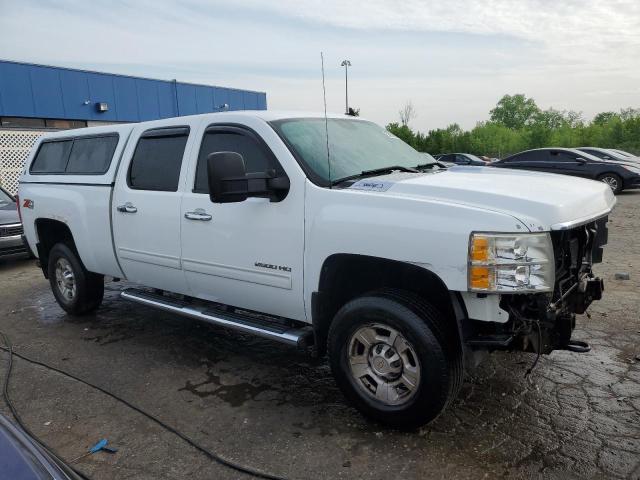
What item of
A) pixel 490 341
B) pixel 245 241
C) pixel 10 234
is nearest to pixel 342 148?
pixel 245 241

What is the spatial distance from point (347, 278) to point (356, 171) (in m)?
0.76

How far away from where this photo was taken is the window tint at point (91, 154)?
5058mm

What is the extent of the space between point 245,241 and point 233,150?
2.44 ft

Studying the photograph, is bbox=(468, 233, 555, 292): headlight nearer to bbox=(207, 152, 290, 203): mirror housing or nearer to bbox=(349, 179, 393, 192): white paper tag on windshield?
bbox=(349, 179, 393, 192): white paper tag on windshield

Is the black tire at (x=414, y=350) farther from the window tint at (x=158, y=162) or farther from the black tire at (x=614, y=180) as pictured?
the black tire at (x=614, y=180)

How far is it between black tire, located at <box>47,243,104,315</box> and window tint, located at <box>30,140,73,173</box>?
2.81ft

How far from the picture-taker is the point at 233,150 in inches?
156

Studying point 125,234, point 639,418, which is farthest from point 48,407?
point 639,418

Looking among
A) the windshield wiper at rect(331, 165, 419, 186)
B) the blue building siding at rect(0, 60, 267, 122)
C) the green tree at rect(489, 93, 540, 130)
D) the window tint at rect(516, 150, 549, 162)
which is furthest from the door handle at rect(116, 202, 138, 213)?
the green tree at rect(489, 93, 540, 130)

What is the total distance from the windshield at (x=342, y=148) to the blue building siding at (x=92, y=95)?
2139cm

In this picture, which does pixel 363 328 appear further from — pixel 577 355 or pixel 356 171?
pixel 577 355

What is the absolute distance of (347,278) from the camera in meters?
3.44

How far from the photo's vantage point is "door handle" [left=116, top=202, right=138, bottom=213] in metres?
4.56

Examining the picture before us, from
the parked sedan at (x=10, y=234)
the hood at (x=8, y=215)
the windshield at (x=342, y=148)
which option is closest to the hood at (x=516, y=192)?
the windshield at (x=342, y=148)
